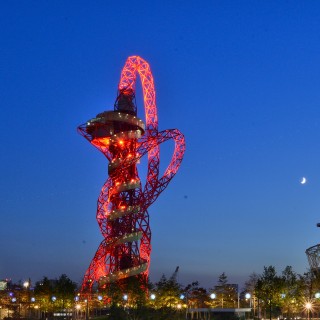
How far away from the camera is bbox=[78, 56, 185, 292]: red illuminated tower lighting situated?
8638 cm

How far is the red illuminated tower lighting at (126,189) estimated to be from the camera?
86375 mm

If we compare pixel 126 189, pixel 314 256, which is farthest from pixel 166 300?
pixel 314 256

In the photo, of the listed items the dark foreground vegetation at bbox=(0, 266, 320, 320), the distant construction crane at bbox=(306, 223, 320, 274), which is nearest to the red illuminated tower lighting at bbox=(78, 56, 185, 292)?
the dark foreground vegetation at bbox=(0, 266, 320, 320)

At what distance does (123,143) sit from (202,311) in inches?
1225

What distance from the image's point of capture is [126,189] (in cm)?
8756

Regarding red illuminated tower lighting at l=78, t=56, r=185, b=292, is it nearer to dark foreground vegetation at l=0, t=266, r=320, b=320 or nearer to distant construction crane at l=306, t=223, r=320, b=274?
dark foreground vegetation at l=0, t=266, r=320, b=320

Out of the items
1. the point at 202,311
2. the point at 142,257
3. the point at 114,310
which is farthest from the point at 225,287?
the point at 114,310

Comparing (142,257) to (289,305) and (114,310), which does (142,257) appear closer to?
(289,305)

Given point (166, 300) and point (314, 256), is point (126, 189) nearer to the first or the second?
point (166, 300)

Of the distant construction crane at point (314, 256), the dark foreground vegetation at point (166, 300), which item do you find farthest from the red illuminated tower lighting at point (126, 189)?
the distant construction crane at point (314, 256)

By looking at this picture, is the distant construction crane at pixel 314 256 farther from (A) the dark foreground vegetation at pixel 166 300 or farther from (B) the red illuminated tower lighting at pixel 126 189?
(B) the red illuminated tower lighting at pixel 126 189

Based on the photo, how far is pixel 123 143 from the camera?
296ft

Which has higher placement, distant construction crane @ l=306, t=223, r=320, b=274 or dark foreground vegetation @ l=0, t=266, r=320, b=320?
distant construction crane @ l=306, t=223, r=320, b=274

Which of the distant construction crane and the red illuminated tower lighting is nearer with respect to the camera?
the distant construction crane
